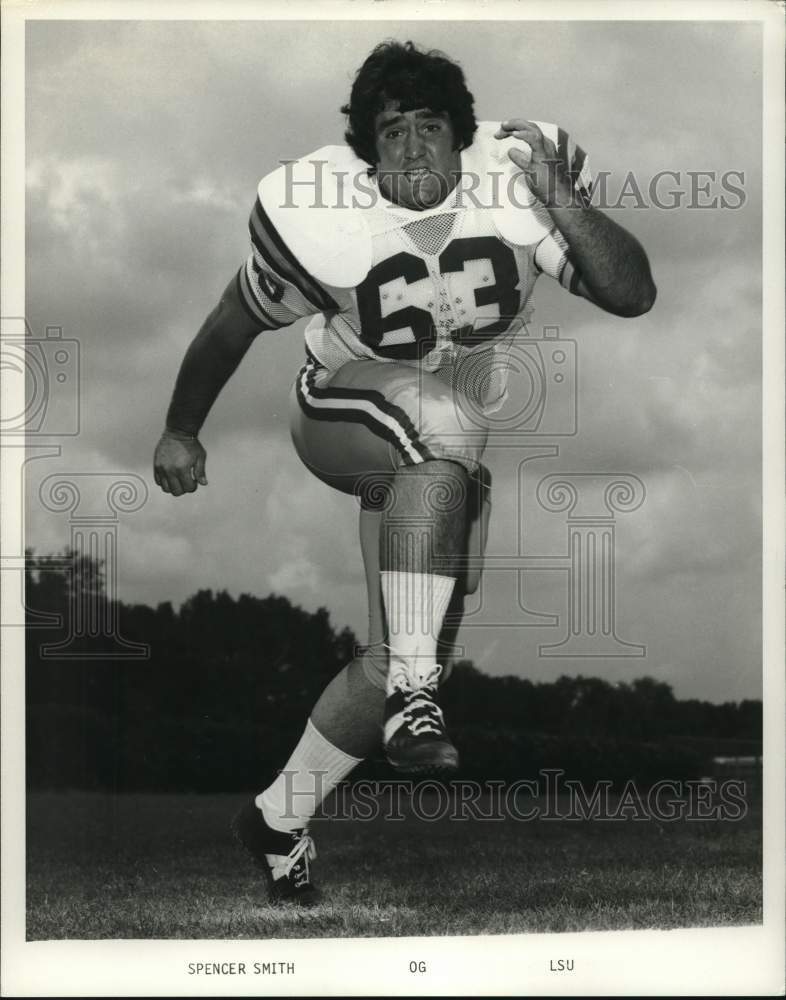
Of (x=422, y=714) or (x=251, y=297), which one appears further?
(x=251, y=297)

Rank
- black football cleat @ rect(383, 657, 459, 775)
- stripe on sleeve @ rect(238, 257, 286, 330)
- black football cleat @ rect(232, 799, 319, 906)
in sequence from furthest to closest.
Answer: stripe on sleeve @ rect(238, 257, 286, 330) < black football cleat @ rect(232, 799, 319, 906) < black football cleat @ rect(383, 657, 459, 775)

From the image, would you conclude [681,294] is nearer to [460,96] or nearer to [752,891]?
[460,96]

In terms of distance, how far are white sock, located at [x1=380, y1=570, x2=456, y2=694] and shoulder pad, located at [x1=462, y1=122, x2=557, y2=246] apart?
124cm

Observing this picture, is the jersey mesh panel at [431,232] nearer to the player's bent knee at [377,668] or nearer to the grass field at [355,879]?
the player's bent knee at [377,668]

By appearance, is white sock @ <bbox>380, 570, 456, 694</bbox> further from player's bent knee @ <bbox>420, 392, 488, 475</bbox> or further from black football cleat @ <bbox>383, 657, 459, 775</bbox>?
player's bent knee @ <bbox>420, 392, 488, 475</bbox>

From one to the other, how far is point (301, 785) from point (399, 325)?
1.66m

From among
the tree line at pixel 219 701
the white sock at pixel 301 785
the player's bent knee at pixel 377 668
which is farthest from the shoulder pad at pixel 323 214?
the white sock at pixel 301 785

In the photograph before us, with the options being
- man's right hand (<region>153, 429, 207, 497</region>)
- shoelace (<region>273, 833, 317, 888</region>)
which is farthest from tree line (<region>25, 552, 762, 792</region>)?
man's right hand (<region>153, 429, 207, 497</region>)

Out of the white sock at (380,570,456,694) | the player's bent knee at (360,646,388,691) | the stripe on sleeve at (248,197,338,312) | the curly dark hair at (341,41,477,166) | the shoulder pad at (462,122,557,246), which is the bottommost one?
the player's bent knee at (360,646,388,691)

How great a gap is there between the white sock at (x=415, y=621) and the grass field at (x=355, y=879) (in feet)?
1.87

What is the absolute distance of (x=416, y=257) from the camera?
4.64 m

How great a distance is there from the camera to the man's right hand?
15.5 feet

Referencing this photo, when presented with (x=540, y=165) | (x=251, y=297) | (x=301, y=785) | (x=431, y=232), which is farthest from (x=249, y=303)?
(x=301, y=785)

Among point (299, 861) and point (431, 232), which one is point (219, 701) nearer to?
point (299, 861)
